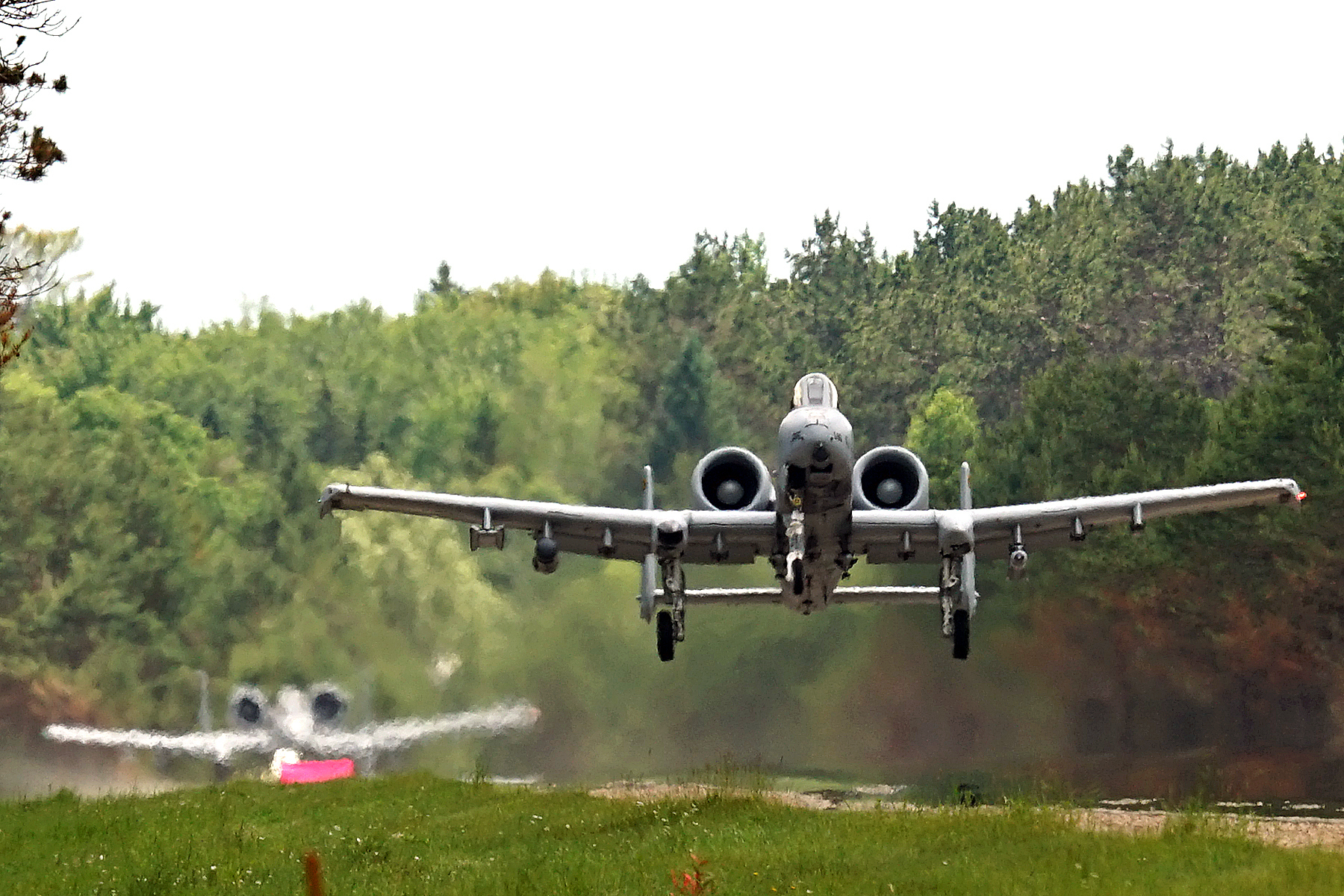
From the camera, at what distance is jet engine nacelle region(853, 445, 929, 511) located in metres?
27.1

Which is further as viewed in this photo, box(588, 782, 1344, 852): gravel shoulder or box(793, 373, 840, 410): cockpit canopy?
box(793, 373, 840, 410): cockpit canopy

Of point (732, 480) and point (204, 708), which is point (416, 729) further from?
point (732, 480)

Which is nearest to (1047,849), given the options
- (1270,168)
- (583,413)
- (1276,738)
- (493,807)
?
(493,807)

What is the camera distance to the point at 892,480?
27531 millimetres

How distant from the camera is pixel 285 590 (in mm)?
53188

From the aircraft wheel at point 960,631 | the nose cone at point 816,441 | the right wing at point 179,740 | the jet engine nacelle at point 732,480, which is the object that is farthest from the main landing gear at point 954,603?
the right wing at point 179,740

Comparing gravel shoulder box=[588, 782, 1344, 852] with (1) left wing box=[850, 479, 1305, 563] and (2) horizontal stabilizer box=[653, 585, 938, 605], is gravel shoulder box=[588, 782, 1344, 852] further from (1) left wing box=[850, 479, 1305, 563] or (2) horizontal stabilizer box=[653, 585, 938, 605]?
(1) left wing box=[850, 479, 1305, 563]

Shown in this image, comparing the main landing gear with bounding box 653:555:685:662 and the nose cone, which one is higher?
the nose cone

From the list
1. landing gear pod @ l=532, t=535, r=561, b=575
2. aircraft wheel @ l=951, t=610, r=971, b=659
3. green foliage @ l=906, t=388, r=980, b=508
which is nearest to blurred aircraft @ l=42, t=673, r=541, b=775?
landing gear pod @ l=532, t=535, r=561, b=575

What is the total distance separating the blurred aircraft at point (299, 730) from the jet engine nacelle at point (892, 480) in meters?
17.4

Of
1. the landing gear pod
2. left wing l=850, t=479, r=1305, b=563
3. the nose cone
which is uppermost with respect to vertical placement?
the nose cone

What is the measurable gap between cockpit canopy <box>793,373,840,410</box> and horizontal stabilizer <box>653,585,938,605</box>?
3150mm

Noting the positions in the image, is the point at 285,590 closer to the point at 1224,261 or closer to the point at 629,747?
the point at 629,747

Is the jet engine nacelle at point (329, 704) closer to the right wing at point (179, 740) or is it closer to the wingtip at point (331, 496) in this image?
the right wing at point (179, 740)
